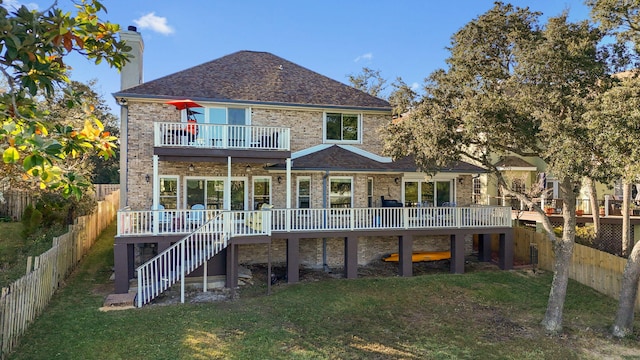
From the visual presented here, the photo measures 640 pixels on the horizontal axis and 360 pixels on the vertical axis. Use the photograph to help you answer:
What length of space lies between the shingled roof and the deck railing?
5347 millimetres

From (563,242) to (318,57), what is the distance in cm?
2232

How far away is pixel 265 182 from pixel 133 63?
24.1ft

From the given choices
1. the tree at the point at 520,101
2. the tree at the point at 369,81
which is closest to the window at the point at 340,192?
the tree at the point at 520,101

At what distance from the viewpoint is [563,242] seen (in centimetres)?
1048

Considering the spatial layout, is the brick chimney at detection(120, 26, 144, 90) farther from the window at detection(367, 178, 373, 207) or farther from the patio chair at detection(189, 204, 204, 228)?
the window at detection(367, 178, 373, 207)

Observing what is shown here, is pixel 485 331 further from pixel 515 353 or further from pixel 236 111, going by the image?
pixel 236 111

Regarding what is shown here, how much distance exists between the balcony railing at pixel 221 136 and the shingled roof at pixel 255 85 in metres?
1.94

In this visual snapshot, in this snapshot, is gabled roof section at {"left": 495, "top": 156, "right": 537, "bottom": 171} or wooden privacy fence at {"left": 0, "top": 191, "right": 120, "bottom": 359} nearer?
wooden privacy fence at {"left": 0, "top": 191, "right": 120, "bottom": 359}

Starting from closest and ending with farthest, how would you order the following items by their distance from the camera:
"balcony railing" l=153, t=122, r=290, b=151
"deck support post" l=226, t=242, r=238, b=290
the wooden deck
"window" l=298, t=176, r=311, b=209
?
1. the wooden deck
2. "deck support post" l=226, t=242, r=238, b=290
3. "balcony railing" l=153, t=122, r=290, b=151
4. "window" l=298, t=176, r=311, b=209

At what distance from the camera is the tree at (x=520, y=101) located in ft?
29.4

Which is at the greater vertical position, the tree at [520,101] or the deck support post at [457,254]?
the tree at [520,101]

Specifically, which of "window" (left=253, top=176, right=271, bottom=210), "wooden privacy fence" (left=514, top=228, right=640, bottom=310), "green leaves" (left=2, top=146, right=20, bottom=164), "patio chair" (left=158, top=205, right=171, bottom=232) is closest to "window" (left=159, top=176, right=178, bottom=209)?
"patio chair" (left=158, top=205, right=171, bottom=232)

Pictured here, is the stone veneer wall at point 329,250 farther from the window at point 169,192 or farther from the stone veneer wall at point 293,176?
the window at point 169,192

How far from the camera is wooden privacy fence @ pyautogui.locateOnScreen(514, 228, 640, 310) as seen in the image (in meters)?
12.3
